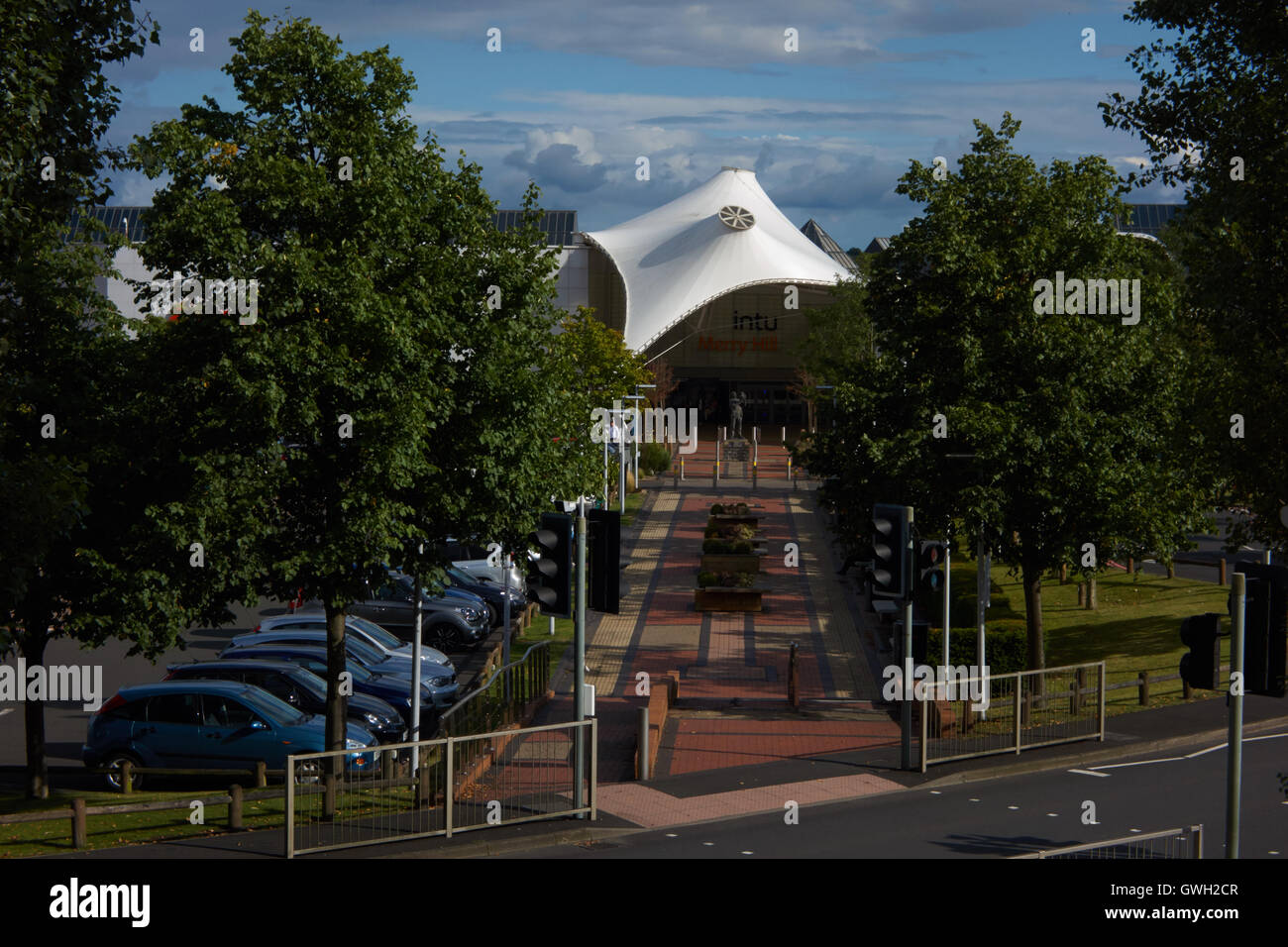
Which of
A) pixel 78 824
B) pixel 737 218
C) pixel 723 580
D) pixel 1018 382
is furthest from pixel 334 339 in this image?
pixel 737 218

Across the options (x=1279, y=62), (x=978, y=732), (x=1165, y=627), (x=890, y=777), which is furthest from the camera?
(x=1165, y=627)

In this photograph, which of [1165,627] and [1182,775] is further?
[1165,627]

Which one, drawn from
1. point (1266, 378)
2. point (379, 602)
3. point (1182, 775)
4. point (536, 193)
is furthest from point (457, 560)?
point (1266, 378)

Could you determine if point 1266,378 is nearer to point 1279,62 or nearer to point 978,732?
point 1279,62

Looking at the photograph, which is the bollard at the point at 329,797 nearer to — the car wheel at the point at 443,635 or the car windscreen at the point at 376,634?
the car windscreen at the point at 376,634

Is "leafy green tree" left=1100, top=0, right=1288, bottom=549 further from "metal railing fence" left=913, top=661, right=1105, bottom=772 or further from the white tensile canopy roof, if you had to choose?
the white tensile canopy roof

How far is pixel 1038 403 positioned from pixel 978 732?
16.8ft

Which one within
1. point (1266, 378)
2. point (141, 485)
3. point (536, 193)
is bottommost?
point (141, 485)

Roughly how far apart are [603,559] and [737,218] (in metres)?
73.4

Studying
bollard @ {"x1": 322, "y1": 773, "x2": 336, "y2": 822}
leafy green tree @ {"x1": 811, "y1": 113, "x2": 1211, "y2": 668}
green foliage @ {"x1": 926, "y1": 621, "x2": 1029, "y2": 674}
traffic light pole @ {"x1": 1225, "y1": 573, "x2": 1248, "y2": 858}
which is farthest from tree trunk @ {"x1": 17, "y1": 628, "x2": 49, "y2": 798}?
green foliage @ {"x1": 926, "y1": 621, "x2": 1029, "y2": 674}

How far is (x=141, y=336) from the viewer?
1620 centimetres

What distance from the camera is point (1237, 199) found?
38.7 ft

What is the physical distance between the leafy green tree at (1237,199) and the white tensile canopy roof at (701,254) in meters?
63.6

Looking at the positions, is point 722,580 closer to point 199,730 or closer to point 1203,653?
point 199,730
